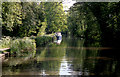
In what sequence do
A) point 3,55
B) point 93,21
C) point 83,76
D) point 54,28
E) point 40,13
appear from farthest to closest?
point 54,28, point 93,21, point 40,13, point 3,55, point 83,76

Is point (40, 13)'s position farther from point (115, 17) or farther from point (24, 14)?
point (115, 17)

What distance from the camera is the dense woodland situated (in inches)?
968

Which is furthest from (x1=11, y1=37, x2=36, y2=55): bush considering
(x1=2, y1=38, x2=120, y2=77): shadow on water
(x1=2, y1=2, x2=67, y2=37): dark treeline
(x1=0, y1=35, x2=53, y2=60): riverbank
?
(x1=2, y1=2, x2=67, y2=37): dark treeline

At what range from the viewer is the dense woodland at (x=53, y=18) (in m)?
24.6

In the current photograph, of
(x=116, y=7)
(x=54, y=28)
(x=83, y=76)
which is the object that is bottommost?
(x=83, y=76)

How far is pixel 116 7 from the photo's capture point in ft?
98.4

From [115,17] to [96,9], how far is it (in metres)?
8.73

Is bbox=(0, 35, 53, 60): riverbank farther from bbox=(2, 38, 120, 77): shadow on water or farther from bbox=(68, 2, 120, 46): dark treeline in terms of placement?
bbox=(68, 2, 120, 46): dark treeline

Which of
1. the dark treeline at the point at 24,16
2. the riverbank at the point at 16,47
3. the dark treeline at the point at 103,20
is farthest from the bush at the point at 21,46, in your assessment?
the dark treeline at the point at 103,20

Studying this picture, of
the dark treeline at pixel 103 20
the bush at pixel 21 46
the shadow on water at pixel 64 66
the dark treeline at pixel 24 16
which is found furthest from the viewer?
the dark treeline at pixel 103 20

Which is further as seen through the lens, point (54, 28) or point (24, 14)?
point (54, 28)

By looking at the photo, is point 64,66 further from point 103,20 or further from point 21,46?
point 103,20

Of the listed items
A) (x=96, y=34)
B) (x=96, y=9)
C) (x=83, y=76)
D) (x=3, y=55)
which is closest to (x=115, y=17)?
(x=96, y=9)

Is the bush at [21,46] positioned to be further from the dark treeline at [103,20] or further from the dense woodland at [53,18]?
the dark treeline at [103,20]
